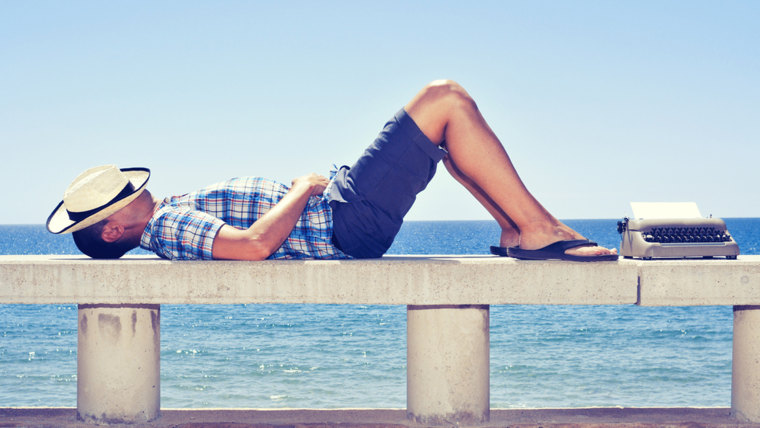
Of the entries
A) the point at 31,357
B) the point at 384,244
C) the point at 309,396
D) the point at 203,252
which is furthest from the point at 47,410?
the point at 31,357

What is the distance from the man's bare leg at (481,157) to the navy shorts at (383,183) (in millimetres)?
81

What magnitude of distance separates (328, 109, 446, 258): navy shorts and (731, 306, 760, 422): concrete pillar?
1840mm

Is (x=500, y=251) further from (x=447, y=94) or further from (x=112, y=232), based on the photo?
(x=112, y=232)

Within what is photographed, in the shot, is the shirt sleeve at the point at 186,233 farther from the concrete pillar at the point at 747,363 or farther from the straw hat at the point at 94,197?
the concrete pillar at the point at 747,363

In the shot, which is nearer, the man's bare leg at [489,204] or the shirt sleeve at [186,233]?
the shirt sleeve at [186,233]

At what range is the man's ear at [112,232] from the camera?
392 centimetres

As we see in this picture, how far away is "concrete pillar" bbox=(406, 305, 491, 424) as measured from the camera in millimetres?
3629

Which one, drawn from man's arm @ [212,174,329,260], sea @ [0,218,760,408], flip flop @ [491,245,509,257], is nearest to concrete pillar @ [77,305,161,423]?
man's arm @ [212,174,329,260]

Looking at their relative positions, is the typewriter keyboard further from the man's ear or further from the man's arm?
the man's ear

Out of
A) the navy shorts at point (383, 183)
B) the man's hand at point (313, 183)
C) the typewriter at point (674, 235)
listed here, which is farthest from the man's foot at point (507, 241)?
the man's hand at point (313, 183)

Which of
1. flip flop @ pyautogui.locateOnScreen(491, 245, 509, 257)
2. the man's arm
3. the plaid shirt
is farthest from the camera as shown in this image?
flip flop @ pyautogui.locateOnScreen(491, 245, 509, 257)

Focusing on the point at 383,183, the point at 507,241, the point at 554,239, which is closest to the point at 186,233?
the point at 383,183

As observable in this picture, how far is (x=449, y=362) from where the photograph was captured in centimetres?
364

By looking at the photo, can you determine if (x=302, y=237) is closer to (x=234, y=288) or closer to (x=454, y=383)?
(x=234, y=288)
